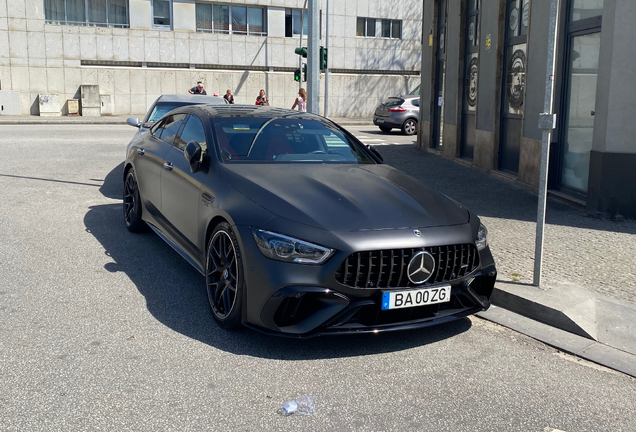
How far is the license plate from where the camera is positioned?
4.16 meters

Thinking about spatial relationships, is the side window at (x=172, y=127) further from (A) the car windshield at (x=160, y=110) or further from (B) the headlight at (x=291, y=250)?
(A) the car windshield at (x=160, y=110)

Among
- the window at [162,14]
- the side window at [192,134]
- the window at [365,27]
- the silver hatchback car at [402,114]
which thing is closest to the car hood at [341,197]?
the side window at [192,134]

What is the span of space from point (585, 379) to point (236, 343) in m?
2.27

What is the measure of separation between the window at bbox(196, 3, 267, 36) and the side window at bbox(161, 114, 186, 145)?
101ft

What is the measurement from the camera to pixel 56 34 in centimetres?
3316

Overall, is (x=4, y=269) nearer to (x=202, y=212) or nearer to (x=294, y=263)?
(x=202, y=212)

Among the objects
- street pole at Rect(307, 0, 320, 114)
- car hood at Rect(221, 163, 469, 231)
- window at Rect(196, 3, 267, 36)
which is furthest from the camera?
window at Rect(196, 3, 267, 36)

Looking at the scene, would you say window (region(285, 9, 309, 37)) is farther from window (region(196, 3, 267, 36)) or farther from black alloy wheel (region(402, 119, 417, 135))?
black alloy wheel (region(402, 119, 417, 135))

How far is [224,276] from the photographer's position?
472cm

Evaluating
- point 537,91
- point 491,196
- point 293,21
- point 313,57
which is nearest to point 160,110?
point 313,57

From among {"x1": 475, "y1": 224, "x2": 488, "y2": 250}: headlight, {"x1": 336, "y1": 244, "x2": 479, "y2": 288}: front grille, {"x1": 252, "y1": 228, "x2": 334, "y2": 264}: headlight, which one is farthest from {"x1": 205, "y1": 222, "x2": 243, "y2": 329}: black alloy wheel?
{"x1": 475, "y1": 224, "x2": 488, "y2": 250}: headlight

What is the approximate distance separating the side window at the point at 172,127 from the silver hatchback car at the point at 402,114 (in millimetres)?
19710

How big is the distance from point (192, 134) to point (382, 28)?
3549 centimetres

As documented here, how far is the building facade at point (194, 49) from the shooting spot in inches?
1304
